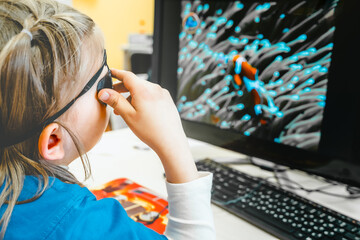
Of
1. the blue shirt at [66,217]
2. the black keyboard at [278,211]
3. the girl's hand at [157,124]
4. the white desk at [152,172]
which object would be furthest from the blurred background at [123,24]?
the blue shirt at [66,217]

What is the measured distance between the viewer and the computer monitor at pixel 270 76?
0.68 m

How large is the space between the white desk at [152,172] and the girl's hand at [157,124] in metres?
0.16

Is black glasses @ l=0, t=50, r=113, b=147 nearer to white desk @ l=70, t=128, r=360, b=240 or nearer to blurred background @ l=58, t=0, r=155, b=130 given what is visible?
white desk @ l=70, t=128, r=360, b=240

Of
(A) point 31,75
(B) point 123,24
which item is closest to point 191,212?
(A) point 31,75

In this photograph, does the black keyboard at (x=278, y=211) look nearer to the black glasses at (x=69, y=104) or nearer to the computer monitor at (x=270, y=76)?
the computer monitor at (x=270, y=76)

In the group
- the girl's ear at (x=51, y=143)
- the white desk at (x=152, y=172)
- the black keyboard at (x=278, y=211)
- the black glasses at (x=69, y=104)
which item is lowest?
the white desk at (x=152, y=172)

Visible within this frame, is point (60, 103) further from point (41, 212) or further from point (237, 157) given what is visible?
point (237, 157)

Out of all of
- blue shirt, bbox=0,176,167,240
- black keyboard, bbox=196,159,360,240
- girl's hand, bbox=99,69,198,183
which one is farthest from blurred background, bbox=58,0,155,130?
blue shirt, bbox=0,176,167,240

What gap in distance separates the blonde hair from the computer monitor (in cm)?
47

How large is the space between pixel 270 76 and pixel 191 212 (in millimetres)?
409

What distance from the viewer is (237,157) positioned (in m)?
1.03

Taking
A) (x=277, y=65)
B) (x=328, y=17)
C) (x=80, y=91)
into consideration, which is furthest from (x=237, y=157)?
(x=80, y=91)

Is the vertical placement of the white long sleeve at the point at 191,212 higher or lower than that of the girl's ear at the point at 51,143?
lower

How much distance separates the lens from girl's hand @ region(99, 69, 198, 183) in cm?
55
